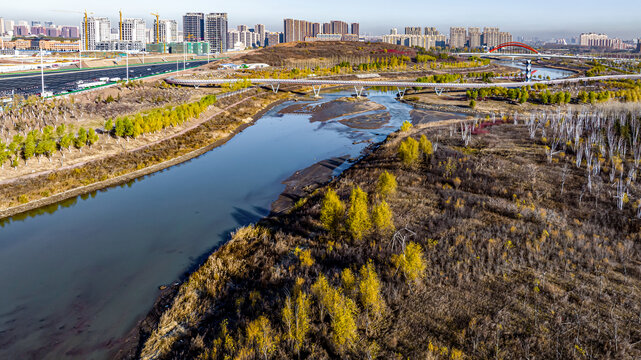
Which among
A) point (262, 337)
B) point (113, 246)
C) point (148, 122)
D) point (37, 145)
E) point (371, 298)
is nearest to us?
point (262, 337)

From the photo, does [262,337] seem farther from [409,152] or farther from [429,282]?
[409,152]

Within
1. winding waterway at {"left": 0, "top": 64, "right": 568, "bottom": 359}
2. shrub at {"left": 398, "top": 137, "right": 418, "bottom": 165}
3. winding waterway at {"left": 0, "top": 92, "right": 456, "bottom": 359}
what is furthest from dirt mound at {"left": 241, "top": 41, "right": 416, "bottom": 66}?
shrub at {"left": 398, "top": 137, "right": 418, "bottom": 165}

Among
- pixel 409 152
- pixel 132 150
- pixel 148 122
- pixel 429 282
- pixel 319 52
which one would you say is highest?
pixel 319 52

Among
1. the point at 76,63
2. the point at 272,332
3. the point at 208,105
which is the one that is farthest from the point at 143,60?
the point at 272,332

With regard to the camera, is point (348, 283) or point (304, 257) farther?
point (304, 257)

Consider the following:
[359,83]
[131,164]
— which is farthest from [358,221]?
[359,83]

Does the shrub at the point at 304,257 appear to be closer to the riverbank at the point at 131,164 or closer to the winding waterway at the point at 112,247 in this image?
the winding waterway at the point at 112,247

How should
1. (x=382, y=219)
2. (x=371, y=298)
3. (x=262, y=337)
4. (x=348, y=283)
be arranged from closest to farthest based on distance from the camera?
(x=262, y=337) < (x=371, y=298) < (x=348, y=283) < (x=382, y=219)

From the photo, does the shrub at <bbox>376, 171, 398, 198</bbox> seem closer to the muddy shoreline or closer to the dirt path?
the muddy shoreline

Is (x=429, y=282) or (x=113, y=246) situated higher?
(x=429, y=282)
